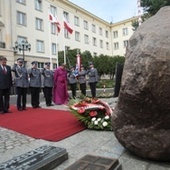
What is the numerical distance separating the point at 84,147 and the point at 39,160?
1.11 m

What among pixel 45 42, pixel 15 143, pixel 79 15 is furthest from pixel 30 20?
pixel 15 143

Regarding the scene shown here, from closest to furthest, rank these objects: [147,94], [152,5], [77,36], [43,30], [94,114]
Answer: [147,94]
[94,114]
[152,5]
[43,30]
[77,36]

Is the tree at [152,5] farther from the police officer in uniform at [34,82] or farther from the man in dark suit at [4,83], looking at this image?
the man in dark suit at [4,83]

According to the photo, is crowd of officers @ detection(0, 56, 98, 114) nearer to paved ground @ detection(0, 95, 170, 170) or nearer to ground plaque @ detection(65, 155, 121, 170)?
paved ground @ detection(0, 95, 170, 170)

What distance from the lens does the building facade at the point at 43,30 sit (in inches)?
1148

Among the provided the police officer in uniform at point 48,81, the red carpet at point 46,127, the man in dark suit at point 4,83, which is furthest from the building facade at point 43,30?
the red carpet at point 46,127

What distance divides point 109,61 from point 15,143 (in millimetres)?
36225

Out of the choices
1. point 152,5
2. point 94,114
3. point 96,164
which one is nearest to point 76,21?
point 152,5

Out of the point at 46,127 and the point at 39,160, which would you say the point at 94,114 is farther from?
the point at 39,160

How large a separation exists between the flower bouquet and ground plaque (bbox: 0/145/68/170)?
5.59 ft

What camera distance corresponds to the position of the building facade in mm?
29156

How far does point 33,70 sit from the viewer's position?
30.7 feet

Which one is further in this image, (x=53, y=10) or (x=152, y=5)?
(x=53, y=10)

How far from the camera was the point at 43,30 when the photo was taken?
114ft
